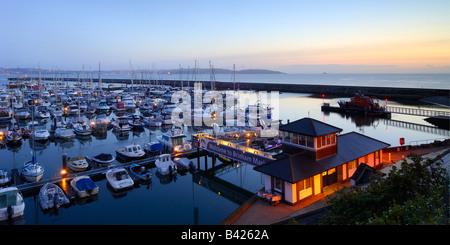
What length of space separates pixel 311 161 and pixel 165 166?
35.8 ft

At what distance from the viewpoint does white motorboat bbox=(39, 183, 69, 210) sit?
16.3 metres

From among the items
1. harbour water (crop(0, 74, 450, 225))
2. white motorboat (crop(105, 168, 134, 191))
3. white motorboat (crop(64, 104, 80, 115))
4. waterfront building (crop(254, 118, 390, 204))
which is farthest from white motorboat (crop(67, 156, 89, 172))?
white motorboat (crop(64, 104, 80, 115))

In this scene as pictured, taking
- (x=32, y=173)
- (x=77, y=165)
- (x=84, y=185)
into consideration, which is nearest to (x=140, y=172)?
(x=84, y=185)

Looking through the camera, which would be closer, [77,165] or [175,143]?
[77,165]

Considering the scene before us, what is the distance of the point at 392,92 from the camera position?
75.0 meters

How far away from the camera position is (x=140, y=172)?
68.0 ft

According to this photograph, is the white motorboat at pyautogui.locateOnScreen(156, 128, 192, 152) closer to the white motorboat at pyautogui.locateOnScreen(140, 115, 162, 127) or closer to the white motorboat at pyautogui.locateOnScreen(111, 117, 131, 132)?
the white motorboat at pyautogui.locateOnScreen(111, 117, 131, 132)

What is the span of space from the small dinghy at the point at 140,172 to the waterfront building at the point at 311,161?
8920 mm

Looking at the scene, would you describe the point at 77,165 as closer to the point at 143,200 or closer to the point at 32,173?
the point at 32,173

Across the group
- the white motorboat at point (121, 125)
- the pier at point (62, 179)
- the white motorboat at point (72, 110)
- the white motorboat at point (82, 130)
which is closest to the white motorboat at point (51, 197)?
the pier at point (62, 179)

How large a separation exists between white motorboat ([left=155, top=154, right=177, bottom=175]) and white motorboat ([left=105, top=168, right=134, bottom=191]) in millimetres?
2706

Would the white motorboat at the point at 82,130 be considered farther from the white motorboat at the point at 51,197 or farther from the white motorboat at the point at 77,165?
the white motorboat at the point at 51,197
